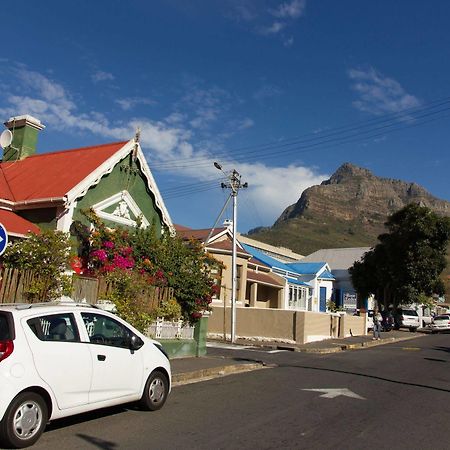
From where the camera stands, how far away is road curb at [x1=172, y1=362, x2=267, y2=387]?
11512 millimetres

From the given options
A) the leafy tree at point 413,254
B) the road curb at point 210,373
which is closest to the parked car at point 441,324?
the leafy tree at point 413,254

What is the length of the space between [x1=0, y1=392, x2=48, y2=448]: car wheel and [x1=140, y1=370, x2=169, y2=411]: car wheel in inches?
80.8

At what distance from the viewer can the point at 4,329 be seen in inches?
247

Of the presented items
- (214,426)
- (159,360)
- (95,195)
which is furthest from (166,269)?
(214,426)

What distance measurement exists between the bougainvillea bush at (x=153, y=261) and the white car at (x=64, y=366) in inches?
231

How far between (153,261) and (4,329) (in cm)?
890

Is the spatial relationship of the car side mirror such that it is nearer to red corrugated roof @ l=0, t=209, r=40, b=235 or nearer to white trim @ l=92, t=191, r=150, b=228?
red corrugated roof @ l=0, t=209, r=40, b=235

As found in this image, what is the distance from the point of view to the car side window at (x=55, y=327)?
649 cm

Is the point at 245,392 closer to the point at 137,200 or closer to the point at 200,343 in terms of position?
the point at 200,343

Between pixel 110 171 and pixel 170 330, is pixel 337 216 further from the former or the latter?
pixel 170 330

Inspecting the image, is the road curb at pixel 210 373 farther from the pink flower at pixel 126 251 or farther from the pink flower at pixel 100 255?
the pink flower at pixel 100 255

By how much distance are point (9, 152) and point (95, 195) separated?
679cm

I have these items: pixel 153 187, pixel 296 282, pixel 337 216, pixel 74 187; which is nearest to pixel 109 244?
pixel 74 187

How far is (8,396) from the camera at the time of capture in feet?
19.1
